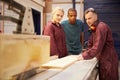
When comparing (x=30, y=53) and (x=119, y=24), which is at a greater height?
(x=119, y=24)

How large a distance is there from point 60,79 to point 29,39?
35 centimetres

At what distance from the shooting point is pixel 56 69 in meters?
1.94

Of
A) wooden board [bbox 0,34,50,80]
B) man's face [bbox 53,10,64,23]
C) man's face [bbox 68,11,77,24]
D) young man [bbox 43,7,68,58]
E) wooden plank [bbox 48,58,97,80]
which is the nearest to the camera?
wooden board [bbox 0,34,50,80]

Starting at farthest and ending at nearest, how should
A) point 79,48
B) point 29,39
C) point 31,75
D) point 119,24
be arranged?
point 119,24 → point 79,48 → point 31,75 → point 29,39

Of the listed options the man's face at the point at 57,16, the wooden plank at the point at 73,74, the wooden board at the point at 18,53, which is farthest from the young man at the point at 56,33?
the wooden board at the point at 18,53

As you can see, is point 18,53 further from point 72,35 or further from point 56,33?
point 72,35

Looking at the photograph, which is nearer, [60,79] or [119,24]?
[60,79]

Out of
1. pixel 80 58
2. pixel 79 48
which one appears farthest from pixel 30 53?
pixel 79 48

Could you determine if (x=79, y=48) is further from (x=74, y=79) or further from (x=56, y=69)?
(x=74, y=79)

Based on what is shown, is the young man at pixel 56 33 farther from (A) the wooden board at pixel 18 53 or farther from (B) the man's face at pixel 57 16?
(A) the wooden board at pixel 18 53

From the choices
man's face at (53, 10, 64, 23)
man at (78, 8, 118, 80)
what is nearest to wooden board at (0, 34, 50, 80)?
man at (78, 8, 118, 80)

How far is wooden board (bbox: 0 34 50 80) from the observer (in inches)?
45.0

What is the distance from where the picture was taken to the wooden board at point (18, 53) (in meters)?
1.14

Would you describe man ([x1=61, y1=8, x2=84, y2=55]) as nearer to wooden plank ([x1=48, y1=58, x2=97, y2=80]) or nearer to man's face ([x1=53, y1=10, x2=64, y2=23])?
man's face ([x1=53, y1=10, x2=64, y2=23])
